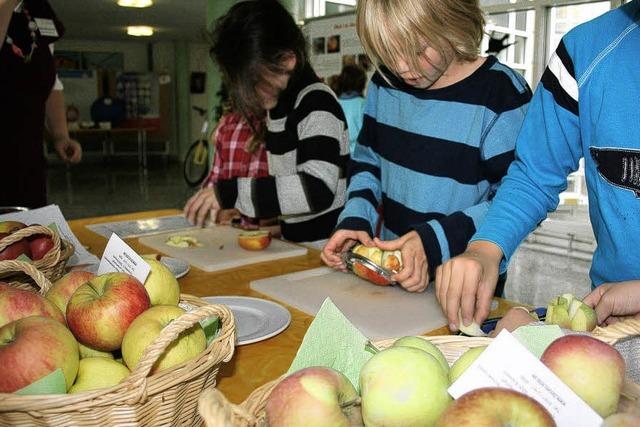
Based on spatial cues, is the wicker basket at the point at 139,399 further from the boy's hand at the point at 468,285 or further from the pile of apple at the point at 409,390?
the boy's hand at the point at 468,285

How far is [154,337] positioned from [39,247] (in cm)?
71

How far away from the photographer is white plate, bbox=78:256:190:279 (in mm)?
1583

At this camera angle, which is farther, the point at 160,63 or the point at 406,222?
the point at 160,63

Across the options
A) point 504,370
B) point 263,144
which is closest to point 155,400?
point 504,370

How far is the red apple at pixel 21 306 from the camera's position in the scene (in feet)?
2.71

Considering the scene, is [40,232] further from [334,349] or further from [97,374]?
[334,349]

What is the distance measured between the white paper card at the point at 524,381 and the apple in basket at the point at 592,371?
4 cm

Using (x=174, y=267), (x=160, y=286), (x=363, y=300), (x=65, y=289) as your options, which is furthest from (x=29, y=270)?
(x=363, y=300)

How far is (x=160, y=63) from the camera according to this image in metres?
16.0

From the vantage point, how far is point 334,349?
2.14 ft

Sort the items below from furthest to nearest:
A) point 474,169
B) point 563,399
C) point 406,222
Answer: point 406,222 → point 474,169 → point 563,399

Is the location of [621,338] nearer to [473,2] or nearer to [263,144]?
[473,2]

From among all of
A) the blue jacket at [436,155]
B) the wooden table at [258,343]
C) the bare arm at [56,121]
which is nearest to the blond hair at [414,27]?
the blue jacket at [436,155]

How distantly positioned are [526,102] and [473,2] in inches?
11.4
